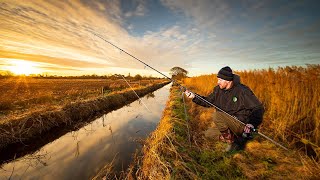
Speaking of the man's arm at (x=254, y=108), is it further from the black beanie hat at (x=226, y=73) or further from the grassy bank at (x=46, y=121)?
the grassy bank at (x=46, y=121)

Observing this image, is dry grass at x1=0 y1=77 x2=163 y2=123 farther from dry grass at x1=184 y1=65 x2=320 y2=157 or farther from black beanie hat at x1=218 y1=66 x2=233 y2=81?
dry grass at x1=184 y1=65 x2=320 y2=157

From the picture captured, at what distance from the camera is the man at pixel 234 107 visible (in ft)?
14.2

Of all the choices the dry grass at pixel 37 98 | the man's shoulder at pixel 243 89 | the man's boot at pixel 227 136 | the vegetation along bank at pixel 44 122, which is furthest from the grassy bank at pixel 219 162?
the dry grass at pixel 37 98

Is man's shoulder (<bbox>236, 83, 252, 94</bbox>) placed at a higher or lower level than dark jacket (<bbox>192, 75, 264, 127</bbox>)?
higher

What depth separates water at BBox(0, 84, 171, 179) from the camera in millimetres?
4969

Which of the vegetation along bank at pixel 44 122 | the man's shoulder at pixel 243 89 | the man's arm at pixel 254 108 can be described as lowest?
the vegetation along bank at pixel 44 122

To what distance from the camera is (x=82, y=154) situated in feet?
20.2

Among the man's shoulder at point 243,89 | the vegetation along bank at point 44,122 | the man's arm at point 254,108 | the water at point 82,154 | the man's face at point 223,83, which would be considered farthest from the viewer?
the vegetation along bank at point 44,122

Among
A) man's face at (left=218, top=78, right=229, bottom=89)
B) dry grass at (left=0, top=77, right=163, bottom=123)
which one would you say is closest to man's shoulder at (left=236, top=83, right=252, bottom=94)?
man's face at (left=218, top=78, right=229, bottom=89)

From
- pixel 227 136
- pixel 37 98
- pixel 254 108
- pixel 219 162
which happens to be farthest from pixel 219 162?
pixel 37 98

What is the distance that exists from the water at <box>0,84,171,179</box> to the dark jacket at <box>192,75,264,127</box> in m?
3.28

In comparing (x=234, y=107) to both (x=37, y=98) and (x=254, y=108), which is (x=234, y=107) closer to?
(x=254, y=108)

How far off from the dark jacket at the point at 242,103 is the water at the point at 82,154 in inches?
129

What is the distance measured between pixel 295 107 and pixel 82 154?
703 centimetres
